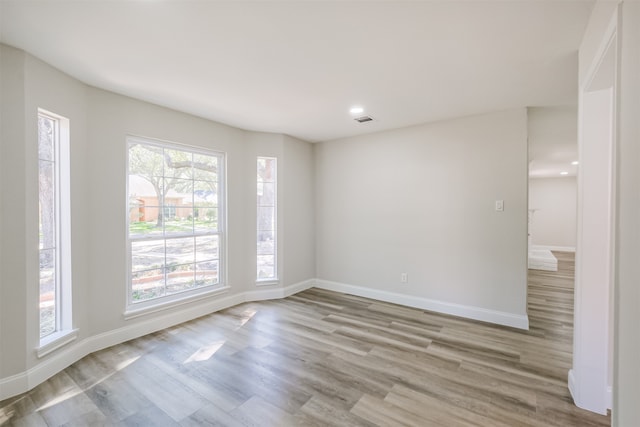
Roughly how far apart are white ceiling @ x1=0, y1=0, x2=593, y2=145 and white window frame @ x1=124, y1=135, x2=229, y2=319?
0.49m

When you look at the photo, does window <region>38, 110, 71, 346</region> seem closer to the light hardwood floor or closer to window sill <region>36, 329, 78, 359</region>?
window sill <region>36, 329, 78, 359</region>

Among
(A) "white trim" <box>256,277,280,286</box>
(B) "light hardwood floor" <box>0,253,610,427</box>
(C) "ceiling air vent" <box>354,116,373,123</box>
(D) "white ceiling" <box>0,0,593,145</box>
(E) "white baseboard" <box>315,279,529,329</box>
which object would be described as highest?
(C) "ceiling air vent" <box>354,116,373,123</box>

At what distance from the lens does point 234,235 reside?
3949mm

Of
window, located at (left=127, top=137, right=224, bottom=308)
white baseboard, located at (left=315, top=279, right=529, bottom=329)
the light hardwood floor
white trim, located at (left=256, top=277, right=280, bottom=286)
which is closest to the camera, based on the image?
the light hardwood floor

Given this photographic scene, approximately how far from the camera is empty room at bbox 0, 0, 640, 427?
5.63 ft

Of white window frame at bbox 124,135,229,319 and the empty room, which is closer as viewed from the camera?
the empty room

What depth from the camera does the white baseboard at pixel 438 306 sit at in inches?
127

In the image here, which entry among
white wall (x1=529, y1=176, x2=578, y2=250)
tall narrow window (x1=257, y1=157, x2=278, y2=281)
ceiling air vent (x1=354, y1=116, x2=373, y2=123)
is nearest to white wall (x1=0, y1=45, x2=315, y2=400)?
tall narrow window (x1=257, y1=157, x2=278, y2=281)

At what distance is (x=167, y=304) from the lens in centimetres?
321

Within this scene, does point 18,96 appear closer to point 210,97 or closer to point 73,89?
point 73,89

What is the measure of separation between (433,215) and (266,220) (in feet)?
8.12

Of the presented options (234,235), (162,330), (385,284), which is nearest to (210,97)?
(234,235)

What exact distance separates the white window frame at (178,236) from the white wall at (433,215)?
5.60ft

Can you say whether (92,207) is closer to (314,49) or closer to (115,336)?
(115,336)
